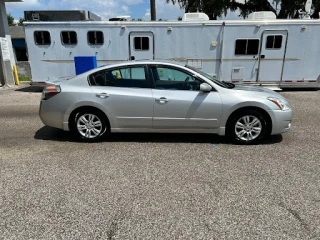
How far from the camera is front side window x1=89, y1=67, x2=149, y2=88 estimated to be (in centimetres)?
517

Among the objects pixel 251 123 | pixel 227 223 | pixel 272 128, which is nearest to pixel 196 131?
pixel 251 123

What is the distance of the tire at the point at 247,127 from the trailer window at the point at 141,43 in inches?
249

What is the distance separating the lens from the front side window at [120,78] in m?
5.17

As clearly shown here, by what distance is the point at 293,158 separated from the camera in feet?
14.9

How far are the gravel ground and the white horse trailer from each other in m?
5.38

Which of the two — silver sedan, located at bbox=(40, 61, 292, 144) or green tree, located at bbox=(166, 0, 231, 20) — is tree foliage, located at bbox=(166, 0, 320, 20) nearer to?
green tree, located at bbox=(166, 0, 231, 20)

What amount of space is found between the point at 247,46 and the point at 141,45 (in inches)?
156

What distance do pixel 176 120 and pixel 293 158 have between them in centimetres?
206

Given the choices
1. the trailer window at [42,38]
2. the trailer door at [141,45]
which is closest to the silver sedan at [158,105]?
the trailer door at [141,45]

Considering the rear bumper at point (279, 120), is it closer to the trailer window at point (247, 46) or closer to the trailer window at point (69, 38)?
the trailer window at point (247, 46)

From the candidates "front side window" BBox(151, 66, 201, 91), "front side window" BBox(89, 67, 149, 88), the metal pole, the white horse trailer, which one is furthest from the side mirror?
the metal pole

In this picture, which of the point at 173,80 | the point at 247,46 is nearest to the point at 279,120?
the point at 173,80

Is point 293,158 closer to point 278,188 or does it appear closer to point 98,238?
point 278,188

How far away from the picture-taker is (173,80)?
5188 mm
